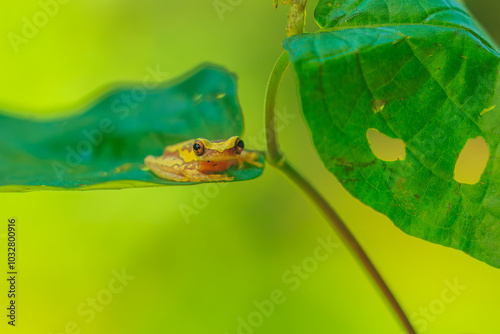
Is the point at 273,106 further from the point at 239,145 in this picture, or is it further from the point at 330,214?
the point at 239,145

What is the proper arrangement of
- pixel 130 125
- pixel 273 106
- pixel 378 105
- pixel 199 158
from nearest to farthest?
pixel 378 105 → pixel 273 106 → pixel 130 125 → pixel 199 158

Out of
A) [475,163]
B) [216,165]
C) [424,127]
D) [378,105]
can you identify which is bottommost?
[475,163]

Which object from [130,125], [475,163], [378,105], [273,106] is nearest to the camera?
[378,105]

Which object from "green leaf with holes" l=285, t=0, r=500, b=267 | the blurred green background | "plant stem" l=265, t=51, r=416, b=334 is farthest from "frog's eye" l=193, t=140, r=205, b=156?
the blurred green background

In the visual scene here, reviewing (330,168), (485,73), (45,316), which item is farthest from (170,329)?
(485,73)

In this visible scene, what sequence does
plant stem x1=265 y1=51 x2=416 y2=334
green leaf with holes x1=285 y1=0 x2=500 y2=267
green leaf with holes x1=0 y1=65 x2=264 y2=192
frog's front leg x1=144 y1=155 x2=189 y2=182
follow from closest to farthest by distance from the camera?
green leaf with holes x1=285 y1=0 x2=500 y2=267
plant stem x1=265 y1=51 x2=416 y2=334
green leaf with holes x1=0 y1=65 x2=264 y2=192
frog's front leg x1=144 y1=155 x2=189 y2=182

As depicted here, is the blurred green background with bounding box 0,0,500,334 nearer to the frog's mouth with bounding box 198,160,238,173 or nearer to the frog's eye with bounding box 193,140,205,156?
the frog's mouth with bounding box 198,160,238,173

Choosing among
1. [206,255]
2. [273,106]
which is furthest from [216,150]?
[206,255]

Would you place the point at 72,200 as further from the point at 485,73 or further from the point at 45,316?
the point at 485,73
